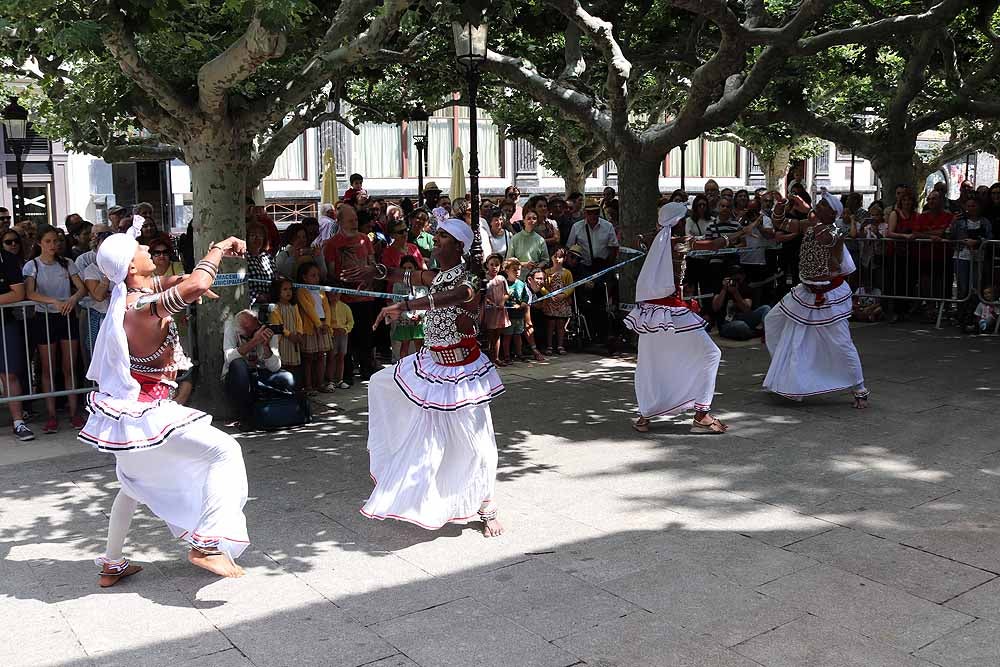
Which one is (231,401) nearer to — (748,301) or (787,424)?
(787,424)

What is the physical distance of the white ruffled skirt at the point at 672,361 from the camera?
30.1 feet

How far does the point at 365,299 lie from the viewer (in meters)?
11.7

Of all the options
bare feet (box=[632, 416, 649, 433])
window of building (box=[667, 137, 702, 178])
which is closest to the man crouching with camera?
bare feet (box=[632, 416, 649, 433])

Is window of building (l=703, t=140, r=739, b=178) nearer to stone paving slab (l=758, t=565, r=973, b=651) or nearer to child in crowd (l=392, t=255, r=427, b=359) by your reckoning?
child in crowd (l=392, t=255, r=427, b=359)

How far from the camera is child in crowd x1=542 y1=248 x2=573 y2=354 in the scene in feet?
42.9

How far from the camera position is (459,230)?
6855mm

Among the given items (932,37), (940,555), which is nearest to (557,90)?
(932,37)

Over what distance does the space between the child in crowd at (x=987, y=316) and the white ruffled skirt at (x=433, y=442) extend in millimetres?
9390

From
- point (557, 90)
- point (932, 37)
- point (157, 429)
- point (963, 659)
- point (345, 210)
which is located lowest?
point (963, 659)

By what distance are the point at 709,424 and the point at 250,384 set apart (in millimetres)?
3982

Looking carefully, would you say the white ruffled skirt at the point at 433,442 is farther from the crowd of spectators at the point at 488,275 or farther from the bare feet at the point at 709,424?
the bare feet at the point at 709,424

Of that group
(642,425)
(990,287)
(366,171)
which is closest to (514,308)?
(642,425)

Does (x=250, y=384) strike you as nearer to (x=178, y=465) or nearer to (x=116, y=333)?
(x=178, y=465)

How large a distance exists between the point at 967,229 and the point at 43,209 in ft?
84.3
